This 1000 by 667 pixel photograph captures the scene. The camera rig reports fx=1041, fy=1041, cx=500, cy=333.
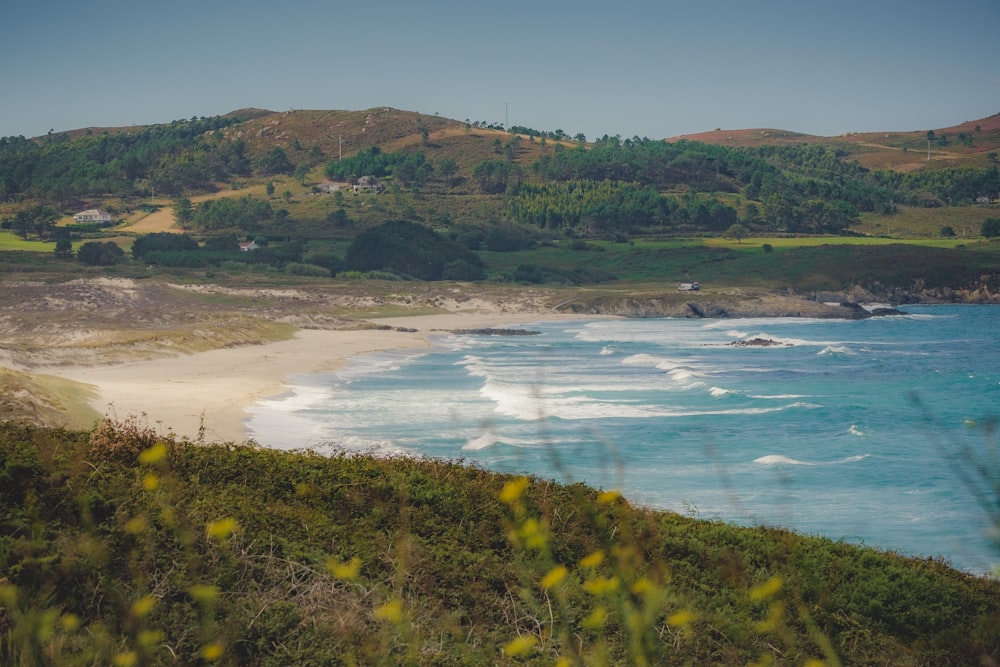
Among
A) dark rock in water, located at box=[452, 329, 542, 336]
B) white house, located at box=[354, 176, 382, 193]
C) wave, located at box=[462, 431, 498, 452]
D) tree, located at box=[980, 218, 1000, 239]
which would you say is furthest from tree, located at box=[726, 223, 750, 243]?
wave, located at box=[462, 431, 498, 452]

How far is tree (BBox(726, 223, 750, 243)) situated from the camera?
14952cm

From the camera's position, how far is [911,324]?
274 feet

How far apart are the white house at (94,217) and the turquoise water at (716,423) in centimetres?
11149

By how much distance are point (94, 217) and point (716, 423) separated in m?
148

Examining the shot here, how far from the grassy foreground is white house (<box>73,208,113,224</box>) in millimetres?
158862

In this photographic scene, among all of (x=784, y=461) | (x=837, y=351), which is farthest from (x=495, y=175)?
(x=784, y=461)

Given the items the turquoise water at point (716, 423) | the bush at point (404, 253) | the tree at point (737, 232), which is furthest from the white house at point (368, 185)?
the turquoise water at point (716, 423)

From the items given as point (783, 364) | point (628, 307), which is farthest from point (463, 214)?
point (783, 364)

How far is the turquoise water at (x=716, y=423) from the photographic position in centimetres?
1922

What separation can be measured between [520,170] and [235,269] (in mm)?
91649

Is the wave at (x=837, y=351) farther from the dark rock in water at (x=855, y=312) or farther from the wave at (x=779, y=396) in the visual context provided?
the dark rock in water at (x=855, y=312)

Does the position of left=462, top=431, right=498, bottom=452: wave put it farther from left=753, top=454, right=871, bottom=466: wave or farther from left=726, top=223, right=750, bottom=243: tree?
left=726, top=223, right=750, bottom=243: tree

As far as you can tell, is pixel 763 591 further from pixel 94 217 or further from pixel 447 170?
pixel 447 170

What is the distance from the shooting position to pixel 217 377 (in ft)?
132
